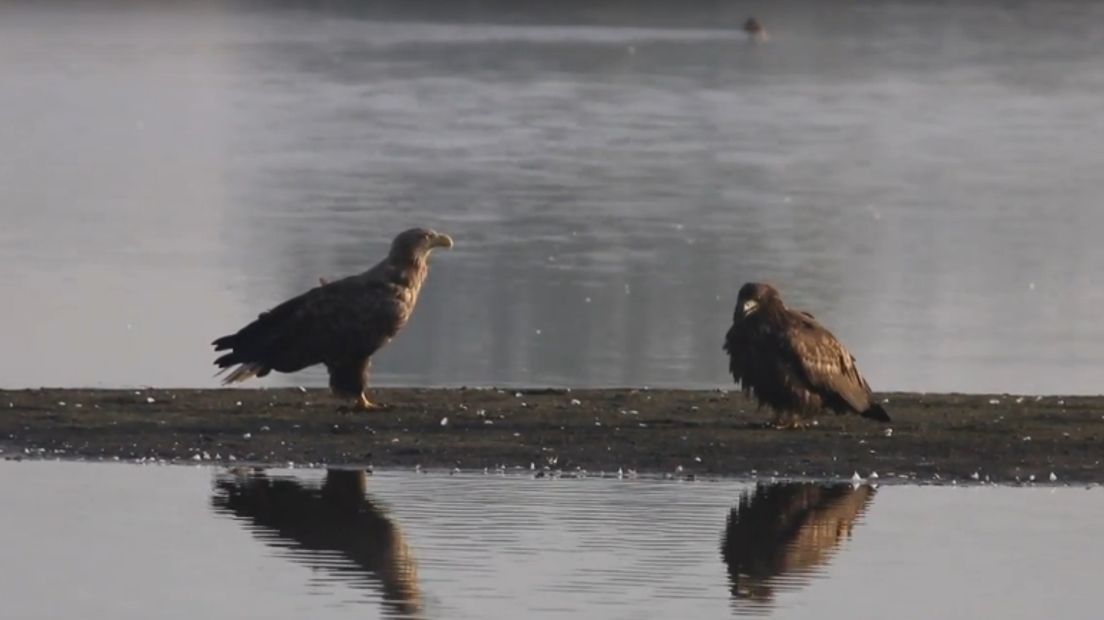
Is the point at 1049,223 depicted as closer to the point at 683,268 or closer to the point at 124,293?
the point at 683,268

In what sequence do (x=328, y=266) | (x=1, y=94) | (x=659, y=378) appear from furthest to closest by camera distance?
(x=1, y=94), (x=328, y=266), (x=659, y=378)

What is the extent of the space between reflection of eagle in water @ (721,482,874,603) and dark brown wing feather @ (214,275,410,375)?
2.78 m

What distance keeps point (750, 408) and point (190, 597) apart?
539 cm

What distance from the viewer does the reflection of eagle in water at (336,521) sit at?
414 inches

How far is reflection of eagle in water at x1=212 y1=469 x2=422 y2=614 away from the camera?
1052 centimetres

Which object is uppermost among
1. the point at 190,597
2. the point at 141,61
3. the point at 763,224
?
the point at 141,61

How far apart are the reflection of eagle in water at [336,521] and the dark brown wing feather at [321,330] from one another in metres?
1.74

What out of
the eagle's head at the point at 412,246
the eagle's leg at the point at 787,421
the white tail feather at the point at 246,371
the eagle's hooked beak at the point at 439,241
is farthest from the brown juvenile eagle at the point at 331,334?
the eagle's leg at the point at 787,421

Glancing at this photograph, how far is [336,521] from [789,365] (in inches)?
129

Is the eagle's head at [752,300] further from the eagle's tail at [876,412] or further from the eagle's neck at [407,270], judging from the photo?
the eagle's neck at [407,270]

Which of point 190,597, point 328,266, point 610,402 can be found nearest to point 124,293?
point 328,266

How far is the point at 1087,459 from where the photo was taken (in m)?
13.3

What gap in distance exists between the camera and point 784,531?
11.6 m

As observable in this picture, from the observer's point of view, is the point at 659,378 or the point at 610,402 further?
the point at 659,378
